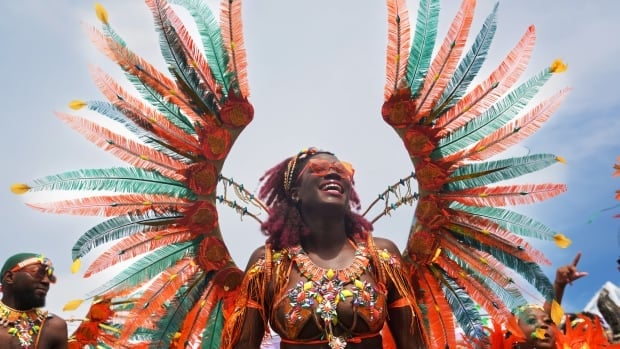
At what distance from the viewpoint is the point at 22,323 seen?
15.9ft

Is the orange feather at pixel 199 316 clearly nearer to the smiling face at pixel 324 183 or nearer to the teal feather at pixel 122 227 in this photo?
the teal feather at pixel 122 227

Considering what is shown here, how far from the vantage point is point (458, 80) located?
15.9 ft

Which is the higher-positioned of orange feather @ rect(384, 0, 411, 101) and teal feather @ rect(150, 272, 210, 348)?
orange feather @ rect(384, 0, 411, 101)

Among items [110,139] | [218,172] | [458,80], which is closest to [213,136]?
[218,172]

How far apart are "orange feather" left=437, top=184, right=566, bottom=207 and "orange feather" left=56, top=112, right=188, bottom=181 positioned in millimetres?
1694

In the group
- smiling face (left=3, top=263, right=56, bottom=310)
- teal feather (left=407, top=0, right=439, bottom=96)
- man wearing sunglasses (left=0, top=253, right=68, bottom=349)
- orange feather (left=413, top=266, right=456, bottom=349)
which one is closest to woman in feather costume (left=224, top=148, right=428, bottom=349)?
orange feather (left=413, top=266, right=456, bottom=349)

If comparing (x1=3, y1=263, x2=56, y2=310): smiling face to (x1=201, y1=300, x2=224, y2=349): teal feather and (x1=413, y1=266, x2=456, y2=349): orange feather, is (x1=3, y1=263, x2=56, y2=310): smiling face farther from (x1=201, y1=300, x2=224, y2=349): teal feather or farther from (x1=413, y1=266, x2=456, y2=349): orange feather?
(x1=413, y1=266, x2=456, y2=349): orange feather

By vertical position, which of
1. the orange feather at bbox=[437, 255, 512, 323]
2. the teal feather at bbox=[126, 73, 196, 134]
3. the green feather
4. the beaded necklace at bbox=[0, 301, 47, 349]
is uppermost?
the green feather

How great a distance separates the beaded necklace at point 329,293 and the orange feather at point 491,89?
4.12 feet

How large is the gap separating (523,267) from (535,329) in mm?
532

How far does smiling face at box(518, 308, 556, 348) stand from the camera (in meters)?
4.99

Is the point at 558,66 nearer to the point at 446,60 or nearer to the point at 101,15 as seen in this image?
Result: the point at 446,60

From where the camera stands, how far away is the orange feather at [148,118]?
4836 mm

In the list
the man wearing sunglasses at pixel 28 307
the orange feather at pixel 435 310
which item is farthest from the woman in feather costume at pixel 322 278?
the man wearing sunglasses at pixel 28 307
